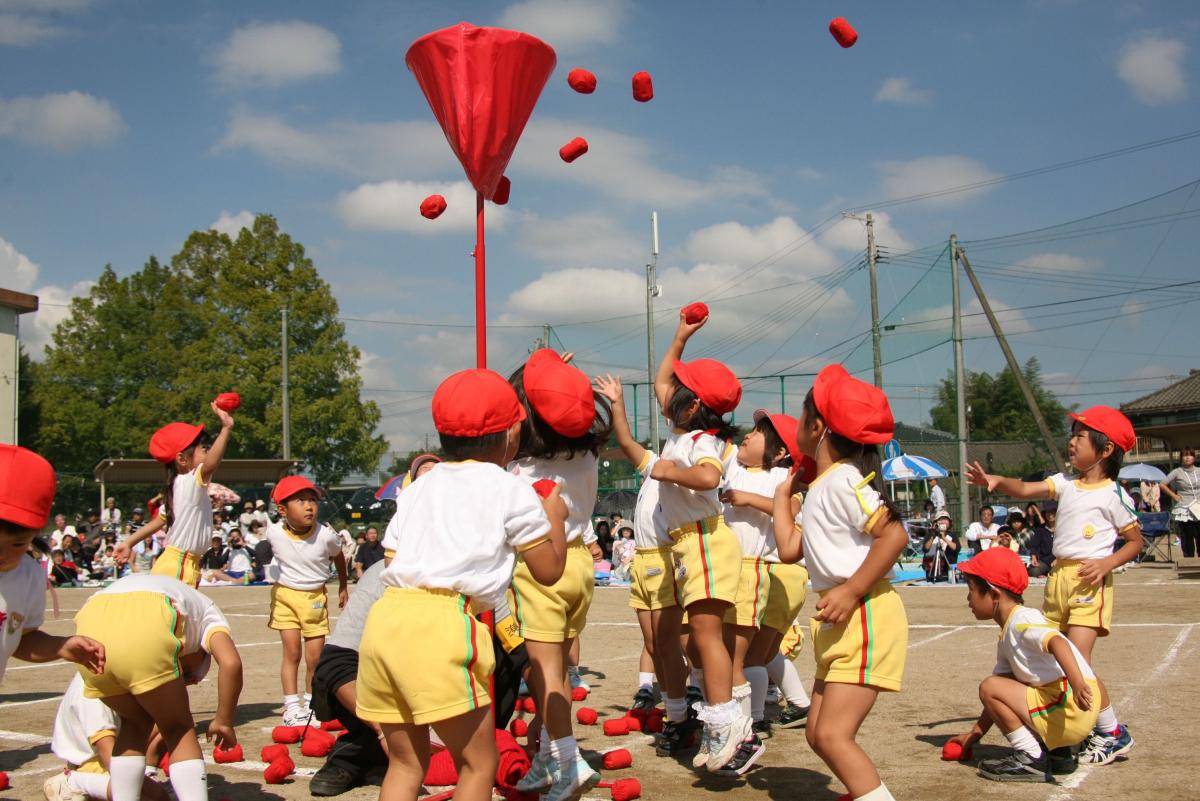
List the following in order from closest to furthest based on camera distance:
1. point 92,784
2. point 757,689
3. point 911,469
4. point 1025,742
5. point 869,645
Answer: point 869,645 → point 92,784 → point 1025,742 → point 757,689 → point 911,469

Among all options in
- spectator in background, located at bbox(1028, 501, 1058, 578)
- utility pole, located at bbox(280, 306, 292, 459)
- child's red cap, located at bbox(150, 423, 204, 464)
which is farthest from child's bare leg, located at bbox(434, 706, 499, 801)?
utility pole, located at bbox(280, 306, 292, 459)

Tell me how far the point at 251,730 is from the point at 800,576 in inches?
154

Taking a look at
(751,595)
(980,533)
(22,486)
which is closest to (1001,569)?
(751,595)

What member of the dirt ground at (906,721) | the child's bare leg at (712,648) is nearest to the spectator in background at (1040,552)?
the dirt ground at (906,721)

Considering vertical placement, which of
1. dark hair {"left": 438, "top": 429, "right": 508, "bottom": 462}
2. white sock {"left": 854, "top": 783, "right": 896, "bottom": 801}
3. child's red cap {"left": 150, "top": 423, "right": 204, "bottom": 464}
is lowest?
white sock {"left": 854, "top": 783, "right": 896, "bottom": 801}

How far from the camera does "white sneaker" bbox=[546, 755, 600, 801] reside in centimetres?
489

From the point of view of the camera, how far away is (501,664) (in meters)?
5.39

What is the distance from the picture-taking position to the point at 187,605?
4508 millimetres

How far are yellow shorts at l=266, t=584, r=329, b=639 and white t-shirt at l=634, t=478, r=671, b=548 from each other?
297 cm

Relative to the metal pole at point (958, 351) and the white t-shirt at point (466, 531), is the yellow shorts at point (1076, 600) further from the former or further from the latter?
the metal pole at point (958, 351)

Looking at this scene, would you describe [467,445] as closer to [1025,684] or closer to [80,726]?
[80,726]

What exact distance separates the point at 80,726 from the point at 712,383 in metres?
3.59

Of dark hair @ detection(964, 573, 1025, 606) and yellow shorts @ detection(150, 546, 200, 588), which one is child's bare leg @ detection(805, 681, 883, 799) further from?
yellow shorts @ detection(150, 546, 200, 588)

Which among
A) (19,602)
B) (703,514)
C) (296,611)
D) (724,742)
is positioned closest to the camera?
(19,602)
